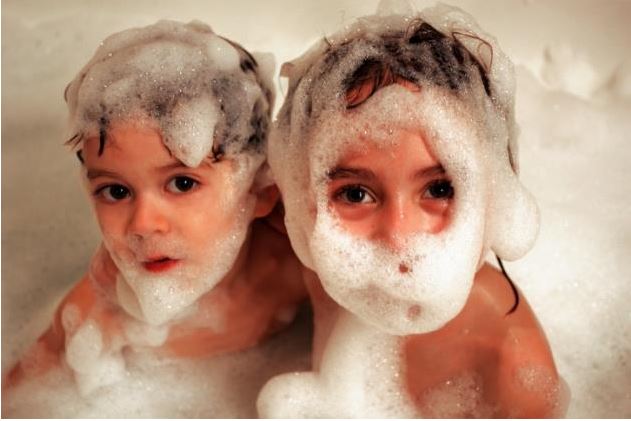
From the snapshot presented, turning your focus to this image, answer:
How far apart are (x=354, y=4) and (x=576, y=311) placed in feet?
1.86

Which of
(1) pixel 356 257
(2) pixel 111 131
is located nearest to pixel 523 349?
(1) pixel 356 257

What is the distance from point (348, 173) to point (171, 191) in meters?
0.23

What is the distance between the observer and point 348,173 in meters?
0.82

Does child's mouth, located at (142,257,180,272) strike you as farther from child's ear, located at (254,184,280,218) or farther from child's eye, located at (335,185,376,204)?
child's eye, located at (335,185,376,204)

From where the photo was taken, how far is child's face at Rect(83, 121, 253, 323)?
896 mm

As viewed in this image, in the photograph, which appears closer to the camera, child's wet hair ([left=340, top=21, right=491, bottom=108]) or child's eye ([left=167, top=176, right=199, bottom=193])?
child's wet hair ([left=340, top=21, right=491, bottom=108])

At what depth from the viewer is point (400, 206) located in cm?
80

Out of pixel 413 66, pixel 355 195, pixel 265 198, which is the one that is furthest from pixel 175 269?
pixel 413 66

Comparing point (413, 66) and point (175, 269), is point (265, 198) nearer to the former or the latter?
point (175, 269)

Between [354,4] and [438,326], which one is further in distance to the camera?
[354,4]

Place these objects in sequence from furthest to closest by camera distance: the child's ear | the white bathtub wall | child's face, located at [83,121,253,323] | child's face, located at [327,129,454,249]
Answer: the white bathtub wall < the child's ear < child's face, located at [83,121,253,323] < child's face, located at [327,129,454,249]

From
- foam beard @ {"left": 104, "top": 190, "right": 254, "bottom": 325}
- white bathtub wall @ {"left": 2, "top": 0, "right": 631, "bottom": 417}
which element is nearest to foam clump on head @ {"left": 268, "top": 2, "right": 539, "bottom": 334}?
foam beard @ {"left": 104, "top": 190, "right": 254, "bottom": 325}

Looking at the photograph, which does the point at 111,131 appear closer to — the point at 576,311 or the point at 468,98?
the point at 468,98

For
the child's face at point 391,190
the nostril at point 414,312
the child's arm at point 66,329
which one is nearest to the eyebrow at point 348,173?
the child's face at point 391,190
